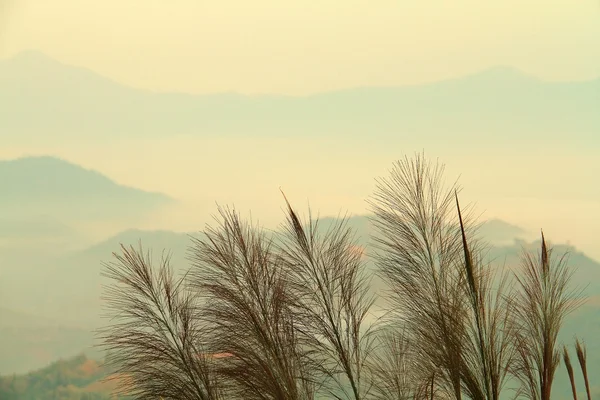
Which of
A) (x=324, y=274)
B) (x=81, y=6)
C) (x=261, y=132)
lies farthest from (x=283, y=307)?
(x=81, y=6)

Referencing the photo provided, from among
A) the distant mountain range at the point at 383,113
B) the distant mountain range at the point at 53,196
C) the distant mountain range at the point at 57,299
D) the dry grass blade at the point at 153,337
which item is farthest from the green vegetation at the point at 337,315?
the distant mountain range at the point at 53,196

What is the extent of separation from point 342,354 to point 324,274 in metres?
0.23

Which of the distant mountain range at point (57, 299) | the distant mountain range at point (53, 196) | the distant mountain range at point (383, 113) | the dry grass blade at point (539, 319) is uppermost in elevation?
the distant mountain range at point (383, 113)

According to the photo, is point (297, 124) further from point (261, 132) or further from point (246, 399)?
point (246, 399)

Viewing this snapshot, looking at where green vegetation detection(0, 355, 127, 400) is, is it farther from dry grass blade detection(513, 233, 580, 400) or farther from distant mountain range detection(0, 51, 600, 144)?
dry grass blade detection(513, 233, 580, 400)

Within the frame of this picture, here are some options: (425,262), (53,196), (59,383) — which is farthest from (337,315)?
(53,196)

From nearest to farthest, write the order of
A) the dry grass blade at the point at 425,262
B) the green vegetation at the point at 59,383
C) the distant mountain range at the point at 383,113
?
the dry grass blade at the point at 425,262 → the green vegetation at the point at 59,383 → the distant mountain range at the point at 383,113

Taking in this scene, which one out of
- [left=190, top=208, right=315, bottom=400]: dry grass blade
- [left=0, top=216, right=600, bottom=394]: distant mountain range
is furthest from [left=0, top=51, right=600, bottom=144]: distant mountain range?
[left=190, top=208, right=315, bottom=400]: dry grass blade

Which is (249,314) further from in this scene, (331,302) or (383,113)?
(383,113)

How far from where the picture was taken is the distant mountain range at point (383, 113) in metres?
4.48

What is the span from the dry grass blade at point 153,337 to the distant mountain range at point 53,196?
8.55ft

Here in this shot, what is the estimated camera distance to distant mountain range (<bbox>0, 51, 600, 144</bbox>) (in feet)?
14.7

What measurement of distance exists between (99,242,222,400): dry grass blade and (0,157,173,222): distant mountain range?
2606mm

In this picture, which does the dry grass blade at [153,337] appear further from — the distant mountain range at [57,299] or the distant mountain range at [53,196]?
the distant mountain range at [53,196]
